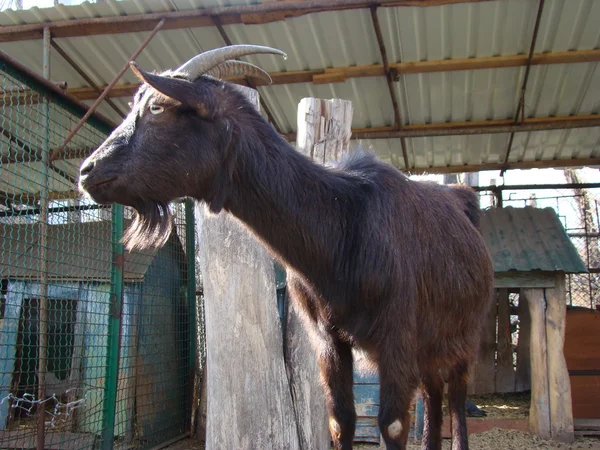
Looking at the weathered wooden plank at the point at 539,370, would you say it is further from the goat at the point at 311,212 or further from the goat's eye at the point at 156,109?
the goat's eye at the point at 156,109

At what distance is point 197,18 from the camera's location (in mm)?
4730

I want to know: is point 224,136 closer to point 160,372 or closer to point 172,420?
point 160,372

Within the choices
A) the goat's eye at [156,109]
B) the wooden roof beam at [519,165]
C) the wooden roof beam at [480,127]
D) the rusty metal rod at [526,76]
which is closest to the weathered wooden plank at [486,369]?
the wooden roof beam at [519,165]

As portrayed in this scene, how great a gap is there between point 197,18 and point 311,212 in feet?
8.66

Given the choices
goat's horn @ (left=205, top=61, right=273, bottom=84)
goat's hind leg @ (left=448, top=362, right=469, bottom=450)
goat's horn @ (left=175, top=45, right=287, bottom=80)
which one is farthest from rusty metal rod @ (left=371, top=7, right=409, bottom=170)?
goat's hind leg @ (left=448, top=362, right=469, bottom=450)

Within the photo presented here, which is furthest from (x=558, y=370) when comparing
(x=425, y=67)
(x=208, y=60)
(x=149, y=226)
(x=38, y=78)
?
(x=38, y=78)

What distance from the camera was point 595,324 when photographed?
6715 mm

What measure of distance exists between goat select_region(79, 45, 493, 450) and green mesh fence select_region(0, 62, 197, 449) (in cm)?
154

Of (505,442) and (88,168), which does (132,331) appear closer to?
(88,168)

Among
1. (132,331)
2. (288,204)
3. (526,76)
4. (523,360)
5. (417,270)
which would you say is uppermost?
(526,76)

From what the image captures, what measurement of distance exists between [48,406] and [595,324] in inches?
239

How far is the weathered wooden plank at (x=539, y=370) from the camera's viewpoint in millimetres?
5914

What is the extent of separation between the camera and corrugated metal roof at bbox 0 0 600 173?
189 inches

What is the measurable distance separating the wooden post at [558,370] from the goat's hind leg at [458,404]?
2.45 metres
